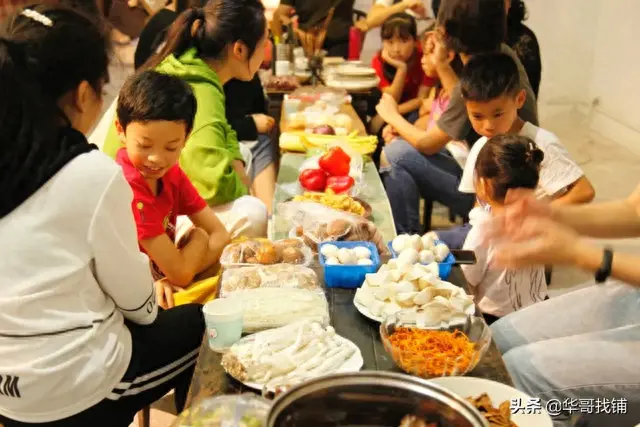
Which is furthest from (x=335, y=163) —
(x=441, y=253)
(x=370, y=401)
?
(x=370, y=401)

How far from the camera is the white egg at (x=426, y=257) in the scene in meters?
1.65

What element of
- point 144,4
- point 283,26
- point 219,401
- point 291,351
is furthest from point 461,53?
point 144,4

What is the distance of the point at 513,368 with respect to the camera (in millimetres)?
1570

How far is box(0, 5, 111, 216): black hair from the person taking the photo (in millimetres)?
1301

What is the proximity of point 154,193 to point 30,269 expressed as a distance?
70 cm

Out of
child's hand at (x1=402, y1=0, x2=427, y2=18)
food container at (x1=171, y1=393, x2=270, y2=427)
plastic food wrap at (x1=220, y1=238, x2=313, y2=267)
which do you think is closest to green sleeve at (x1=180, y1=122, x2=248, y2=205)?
plastic food wrap at (x1=220, y1=238, x2=313, y2=267)

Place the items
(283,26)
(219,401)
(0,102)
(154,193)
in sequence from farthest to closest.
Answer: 1. (283,26)
2. (154,193)
3. (0,102)
4. (219,401)

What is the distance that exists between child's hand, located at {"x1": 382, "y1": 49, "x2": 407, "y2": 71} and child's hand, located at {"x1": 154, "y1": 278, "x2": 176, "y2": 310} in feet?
8.80

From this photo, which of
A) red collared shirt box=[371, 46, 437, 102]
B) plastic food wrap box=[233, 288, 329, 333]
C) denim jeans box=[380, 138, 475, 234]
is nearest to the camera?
plastic food wrap box=[233, 288, 329, 333]

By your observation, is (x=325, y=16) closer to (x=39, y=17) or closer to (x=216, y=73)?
(x=216, y=73)

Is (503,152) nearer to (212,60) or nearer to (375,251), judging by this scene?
(375,251)

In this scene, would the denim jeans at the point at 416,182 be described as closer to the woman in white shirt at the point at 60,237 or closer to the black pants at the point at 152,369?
the black pants at the point at 152,369

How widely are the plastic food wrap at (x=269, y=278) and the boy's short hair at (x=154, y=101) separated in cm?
51

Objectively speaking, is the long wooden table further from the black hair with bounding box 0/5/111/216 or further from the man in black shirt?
the man in black shirt
